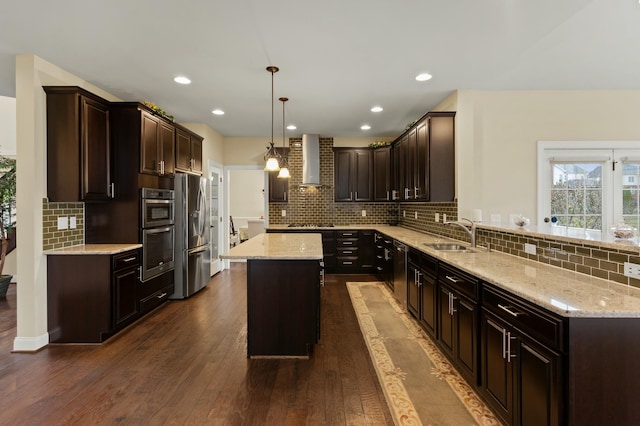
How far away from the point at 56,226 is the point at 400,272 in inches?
153

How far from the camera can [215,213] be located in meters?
6.12

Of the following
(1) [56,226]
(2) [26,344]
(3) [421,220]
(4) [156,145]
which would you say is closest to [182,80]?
(4) [156,145]

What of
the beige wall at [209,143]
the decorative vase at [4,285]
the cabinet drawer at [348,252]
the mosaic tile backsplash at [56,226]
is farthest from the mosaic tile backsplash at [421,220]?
the decorative vase at [4,285]

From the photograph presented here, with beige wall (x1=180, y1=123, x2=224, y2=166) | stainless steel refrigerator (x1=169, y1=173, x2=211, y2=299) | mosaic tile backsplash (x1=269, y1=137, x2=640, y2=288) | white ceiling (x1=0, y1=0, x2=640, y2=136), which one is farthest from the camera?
beige wall (x1=180, y1=123, x2=224, y2=166)

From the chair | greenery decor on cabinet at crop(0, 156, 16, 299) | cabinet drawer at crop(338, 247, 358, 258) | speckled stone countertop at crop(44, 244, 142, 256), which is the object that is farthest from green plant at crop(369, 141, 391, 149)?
greenery decor on cabinet at crop(0, 156, 16, 299)

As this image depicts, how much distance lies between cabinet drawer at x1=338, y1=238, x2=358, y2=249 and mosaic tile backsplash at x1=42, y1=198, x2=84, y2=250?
158 inches

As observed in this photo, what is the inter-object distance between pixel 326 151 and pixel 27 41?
15.7 feet

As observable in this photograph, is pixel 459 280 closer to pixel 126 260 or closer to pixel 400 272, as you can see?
pixel 400 272

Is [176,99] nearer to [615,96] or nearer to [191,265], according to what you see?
[191,265]

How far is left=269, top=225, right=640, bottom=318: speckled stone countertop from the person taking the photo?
1469mm

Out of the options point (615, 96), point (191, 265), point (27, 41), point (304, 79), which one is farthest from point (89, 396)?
point (615, 96)

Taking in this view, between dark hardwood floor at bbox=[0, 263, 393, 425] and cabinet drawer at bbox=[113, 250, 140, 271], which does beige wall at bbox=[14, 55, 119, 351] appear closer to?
dark hardwood floor at bbox=[0, 263, 393, 425]

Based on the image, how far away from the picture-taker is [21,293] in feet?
10.2

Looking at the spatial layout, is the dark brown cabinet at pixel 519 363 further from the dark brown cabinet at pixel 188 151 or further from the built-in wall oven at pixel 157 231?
the dark brown cabinet at pixel 188 151
